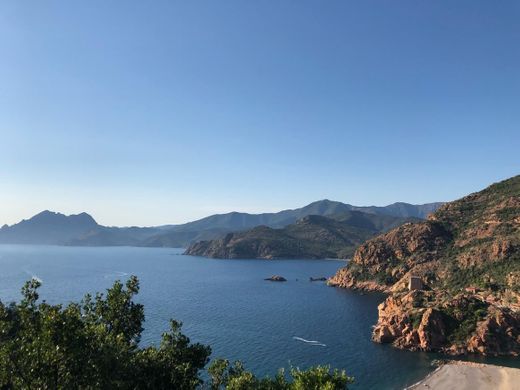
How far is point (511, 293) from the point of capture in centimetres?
12062

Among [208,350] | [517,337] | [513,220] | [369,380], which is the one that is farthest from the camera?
[513,220]

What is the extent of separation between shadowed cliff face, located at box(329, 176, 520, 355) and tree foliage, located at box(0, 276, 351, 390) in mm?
75477

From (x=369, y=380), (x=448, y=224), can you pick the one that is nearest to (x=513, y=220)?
(x=448, y=224)

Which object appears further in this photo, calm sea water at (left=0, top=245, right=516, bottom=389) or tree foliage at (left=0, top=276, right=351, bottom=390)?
calm sea water at (left=0, top=245, right=516, bottom=389)

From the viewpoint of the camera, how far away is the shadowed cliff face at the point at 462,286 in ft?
332

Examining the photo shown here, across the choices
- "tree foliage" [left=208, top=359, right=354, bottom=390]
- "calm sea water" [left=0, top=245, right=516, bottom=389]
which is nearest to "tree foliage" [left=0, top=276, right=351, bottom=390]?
"tree foliage" [left=208, top=359, right=354, bottom=390]

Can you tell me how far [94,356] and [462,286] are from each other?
142 m

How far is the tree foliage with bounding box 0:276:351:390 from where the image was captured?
24453mm

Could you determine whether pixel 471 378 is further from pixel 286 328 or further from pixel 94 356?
pixel 94 356

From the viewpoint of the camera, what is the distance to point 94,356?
2641 cm

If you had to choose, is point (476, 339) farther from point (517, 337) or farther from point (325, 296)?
point (325, 296)

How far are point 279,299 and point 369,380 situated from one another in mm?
102644

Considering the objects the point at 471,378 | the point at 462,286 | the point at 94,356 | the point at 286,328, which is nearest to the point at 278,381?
the point at 94,356

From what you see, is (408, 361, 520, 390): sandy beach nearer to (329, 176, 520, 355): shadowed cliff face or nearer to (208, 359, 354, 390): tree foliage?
(329, 176, 520, 355): shadowed cliff face
